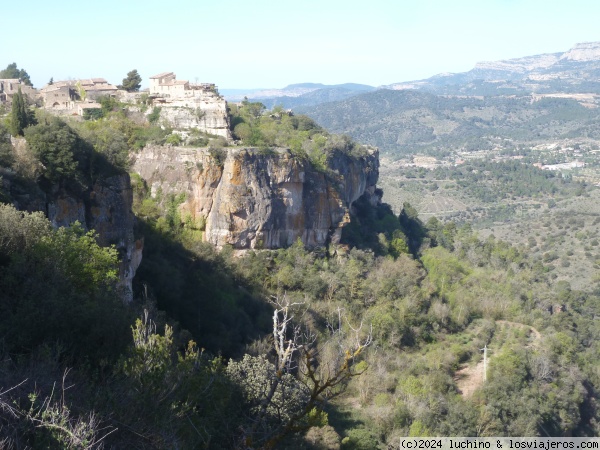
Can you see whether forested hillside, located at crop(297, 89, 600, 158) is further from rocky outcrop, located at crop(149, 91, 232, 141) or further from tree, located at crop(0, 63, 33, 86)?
rocky outcrop, located at crop(149, 91, 232, 141)

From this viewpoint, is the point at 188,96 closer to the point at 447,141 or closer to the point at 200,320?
the point at 200,320

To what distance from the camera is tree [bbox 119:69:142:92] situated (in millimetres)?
35312

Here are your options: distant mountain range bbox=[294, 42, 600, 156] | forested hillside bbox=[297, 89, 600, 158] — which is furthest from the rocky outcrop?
distant mountain range bbox=[294, 42, 600, 156]

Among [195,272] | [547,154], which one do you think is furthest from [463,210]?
[195,272]

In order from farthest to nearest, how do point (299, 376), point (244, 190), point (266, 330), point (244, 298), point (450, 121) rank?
point (450, 121)
point (244, 190)
point (244, 298)
point (266, 330)
point (299, 376)

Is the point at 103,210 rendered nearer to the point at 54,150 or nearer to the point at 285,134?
the point at 54,150

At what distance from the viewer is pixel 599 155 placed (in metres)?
116

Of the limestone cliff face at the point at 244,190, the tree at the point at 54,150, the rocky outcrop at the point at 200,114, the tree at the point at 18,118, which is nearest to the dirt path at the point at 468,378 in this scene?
the limestone cliff face at the point at 244,190

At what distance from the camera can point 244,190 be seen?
2566 cm

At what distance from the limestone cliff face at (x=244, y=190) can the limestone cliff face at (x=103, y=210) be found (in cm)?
774

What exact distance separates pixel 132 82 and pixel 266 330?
66.3 feet

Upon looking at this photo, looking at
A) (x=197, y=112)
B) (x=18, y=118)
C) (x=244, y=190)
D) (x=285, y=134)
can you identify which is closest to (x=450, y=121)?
(x=285, y=134)

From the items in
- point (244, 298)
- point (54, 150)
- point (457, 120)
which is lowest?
point (244, 298)

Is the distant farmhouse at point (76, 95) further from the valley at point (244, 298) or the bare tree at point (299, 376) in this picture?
the bare tree at point (299, 376)
